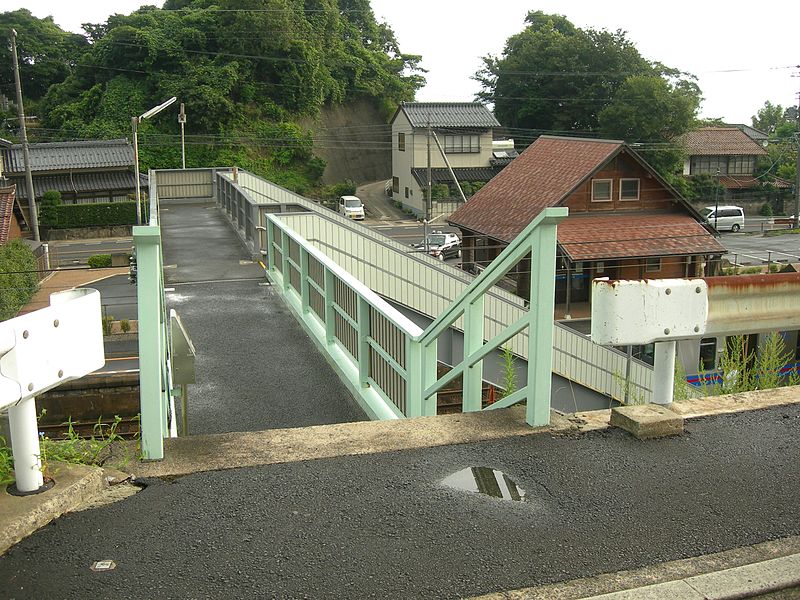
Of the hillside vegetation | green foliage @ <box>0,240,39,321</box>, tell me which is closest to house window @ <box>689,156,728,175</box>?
the hillside vegetation

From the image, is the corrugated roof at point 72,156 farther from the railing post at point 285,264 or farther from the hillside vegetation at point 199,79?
the railing post at point 285,264

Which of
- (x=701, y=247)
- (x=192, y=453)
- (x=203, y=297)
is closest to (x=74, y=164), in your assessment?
(x=701, y=247)

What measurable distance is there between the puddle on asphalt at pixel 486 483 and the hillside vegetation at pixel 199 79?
47.7 m

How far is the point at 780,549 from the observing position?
2.94 metres

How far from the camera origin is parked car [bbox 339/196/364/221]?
157 ft

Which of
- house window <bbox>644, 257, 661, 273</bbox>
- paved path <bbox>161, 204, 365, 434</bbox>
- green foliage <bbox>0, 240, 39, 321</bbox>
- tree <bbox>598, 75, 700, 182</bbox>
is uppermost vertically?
tree <bbox>598, 75, 700, 182</bbox>

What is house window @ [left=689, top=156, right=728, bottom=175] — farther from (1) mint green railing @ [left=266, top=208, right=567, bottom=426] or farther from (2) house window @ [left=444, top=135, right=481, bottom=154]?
(1) mint green railing @ [left=266, top=208, right=567, bottom=426]

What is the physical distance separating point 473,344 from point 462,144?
157 ft

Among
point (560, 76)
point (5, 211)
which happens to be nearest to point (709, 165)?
point (560, 76)

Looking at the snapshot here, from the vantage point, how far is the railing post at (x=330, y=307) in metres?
7.29

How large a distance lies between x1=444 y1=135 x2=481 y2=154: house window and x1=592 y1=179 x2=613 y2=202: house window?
72.5 feet

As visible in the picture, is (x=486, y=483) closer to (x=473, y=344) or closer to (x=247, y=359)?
(x=473, y=344)

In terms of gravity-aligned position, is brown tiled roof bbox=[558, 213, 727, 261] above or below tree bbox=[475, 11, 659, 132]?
below

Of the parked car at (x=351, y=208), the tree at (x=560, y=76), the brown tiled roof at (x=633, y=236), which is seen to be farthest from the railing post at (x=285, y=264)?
the tree at (x=560, y=76)
